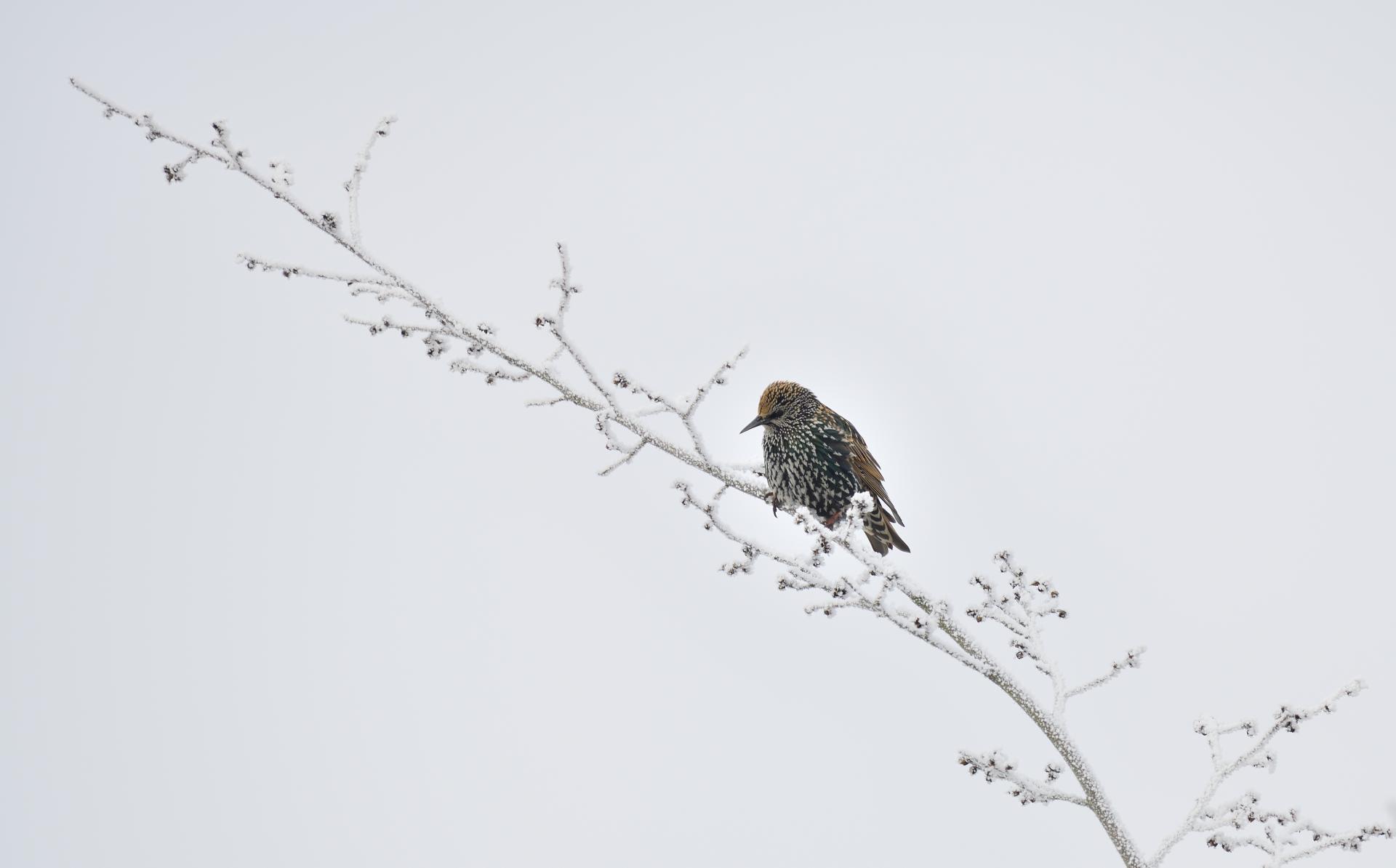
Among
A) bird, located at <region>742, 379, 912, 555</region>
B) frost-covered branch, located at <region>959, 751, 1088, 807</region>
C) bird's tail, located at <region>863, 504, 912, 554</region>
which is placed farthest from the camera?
bird's tail, located at <region>863, 504, 912, 554</region>

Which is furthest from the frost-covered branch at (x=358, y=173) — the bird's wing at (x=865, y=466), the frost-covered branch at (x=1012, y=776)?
the bird's wing at (x=865, y=466)

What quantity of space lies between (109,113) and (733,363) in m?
2.74

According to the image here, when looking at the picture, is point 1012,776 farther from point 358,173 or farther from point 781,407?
point 781,407

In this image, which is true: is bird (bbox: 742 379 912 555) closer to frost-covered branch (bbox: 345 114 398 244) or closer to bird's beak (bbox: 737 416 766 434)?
bird's beak (bbox: 737 416 766 434)

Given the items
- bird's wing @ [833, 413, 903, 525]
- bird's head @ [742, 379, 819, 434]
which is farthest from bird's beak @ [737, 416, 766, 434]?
bird's wing @ [833, 413, 903, 525]

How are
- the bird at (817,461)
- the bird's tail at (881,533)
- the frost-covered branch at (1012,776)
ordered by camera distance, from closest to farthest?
the frost-covered branch at (1012,776) → the bird at (817,461) → the bird's tail at (881,533)

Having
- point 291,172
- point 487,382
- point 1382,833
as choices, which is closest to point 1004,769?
point 1382,833

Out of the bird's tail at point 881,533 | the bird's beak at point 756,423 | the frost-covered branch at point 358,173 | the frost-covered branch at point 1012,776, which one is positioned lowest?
the frost-covered branch at point 1012,776

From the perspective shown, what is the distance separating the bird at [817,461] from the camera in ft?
28.8

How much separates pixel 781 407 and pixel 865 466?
33.6 inches

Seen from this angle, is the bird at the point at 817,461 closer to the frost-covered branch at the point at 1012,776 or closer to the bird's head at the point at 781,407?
the bird's head at the point at 781,407

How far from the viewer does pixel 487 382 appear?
484cm

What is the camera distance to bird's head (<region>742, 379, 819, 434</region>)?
30.2 ft

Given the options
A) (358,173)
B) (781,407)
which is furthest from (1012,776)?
(781,407)
